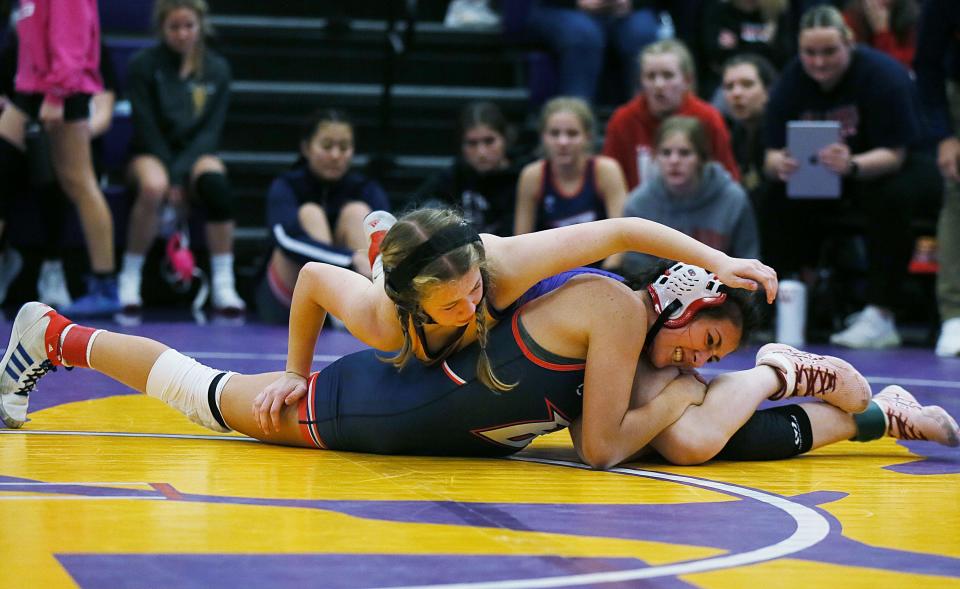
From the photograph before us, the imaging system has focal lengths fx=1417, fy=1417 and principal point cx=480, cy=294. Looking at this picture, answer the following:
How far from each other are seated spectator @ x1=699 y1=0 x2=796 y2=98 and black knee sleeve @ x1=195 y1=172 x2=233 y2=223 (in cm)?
288

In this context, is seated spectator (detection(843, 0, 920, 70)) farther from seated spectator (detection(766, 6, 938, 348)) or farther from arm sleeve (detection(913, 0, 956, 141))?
arm sleeve (detection(913, 0, 956, 141))

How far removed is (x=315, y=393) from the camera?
11.8 ft

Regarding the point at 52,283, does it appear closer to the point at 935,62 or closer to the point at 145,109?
the point at 145,109

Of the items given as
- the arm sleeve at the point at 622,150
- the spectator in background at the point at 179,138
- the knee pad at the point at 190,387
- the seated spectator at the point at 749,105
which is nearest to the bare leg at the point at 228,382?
the knee pad at the point at 190,387

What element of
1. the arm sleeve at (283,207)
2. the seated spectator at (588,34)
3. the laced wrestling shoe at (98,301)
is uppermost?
the seated spectator at (588,34)

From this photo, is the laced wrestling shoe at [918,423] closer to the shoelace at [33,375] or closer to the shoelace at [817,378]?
the shoelace at [817,378]

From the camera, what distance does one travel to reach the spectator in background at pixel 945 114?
20.6 ft

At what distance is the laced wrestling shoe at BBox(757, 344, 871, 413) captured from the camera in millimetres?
3691

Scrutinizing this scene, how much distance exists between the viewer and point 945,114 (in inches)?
250

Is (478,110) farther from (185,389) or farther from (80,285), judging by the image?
(185,389)

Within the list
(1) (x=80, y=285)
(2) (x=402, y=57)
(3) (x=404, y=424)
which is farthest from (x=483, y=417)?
(2) (x=402, y=57)

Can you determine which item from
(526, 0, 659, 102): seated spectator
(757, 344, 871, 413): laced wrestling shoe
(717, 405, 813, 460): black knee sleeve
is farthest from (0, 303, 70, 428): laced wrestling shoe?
(526, 0, 659, 102): seated spectator

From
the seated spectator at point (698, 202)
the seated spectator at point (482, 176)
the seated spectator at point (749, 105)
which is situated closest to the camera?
the seated spectator at point (698, 202)

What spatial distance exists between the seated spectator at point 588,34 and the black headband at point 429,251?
5.03 m
